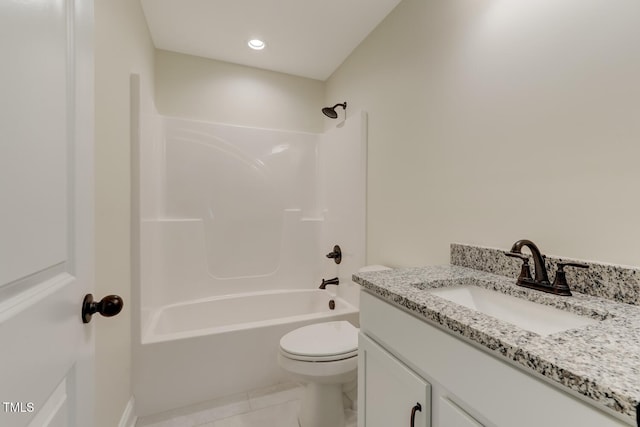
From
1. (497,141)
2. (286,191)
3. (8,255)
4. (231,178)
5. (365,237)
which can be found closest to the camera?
(8,255)

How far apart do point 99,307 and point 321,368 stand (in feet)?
3.44

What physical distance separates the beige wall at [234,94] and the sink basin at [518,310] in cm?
222

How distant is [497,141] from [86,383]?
5.16 feet

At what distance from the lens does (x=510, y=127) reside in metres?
1.10

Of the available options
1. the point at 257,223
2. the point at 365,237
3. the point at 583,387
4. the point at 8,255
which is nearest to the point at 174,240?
the point at 257,223

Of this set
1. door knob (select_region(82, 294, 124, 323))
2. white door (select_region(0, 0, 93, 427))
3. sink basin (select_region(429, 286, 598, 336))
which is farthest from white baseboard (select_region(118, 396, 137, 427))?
sink basin (select_region(429, 286, 598, 336))

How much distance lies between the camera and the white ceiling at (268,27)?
5.73 ft

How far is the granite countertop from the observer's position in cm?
41

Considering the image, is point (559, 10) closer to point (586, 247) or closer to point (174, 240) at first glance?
point (586, 247)

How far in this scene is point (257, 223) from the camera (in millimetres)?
2594

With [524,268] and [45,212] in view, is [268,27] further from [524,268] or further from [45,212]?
[524,268]

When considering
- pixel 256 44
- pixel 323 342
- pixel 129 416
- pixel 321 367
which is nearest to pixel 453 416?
pixel 321 367

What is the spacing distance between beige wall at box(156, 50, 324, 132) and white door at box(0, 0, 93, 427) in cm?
183

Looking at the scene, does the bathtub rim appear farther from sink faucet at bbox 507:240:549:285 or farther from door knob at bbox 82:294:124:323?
sink faucet at bbox 507:240:549:285
